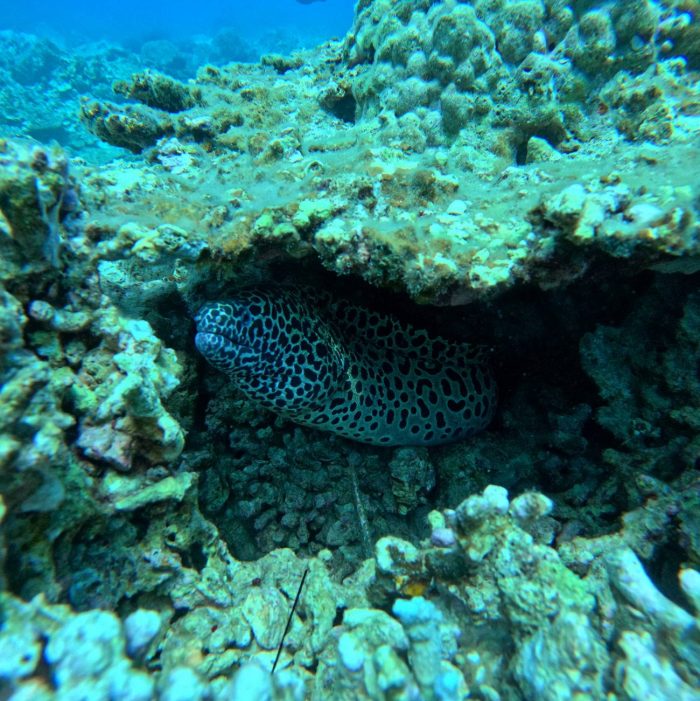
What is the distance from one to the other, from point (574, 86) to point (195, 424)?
16.4ft

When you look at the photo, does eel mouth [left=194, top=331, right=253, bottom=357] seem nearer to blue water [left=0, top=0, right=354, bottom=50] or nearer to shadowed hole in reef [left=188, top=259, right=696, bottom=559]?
shadowed hole in reef [left=188, top=259, right=696, bottom=559]

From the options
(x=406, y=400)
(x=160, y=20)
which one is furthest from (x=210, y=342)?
(x=160, y=20)

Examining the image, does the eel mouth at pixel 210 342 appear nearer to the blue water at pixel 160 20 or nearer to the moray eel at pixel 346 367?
the moray eel at pixel 346 367

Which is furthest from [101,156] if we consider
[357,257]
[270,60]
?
[357,257]

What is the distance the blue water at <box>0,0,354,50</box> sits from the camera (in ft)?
164

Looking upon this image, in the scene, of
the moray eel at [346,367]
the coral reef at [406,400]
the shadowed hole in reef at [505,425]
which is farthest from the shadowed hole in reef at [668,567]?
the moray eel at [346,367]

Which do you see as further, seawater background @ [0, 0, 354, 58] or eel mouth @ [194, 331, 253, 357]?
seawater background @ [0, 0, 354, 58]

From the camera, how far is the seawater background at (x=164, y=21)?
156ft

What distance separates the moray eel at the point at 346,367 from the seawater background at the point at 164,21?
151 ft

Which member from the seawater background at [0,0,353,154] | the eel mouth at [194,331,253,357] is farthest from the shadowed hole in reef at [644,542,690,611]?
the seawater background at [0,0,353,154]

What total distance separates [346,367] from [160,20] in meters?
87.5

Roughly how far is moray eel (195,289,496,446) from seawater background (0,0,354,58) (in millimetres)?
46161

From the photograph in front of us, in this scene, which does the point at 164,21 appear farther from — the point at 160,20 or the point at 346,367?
the point at 346,367

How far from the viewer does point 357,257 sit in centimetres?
295
